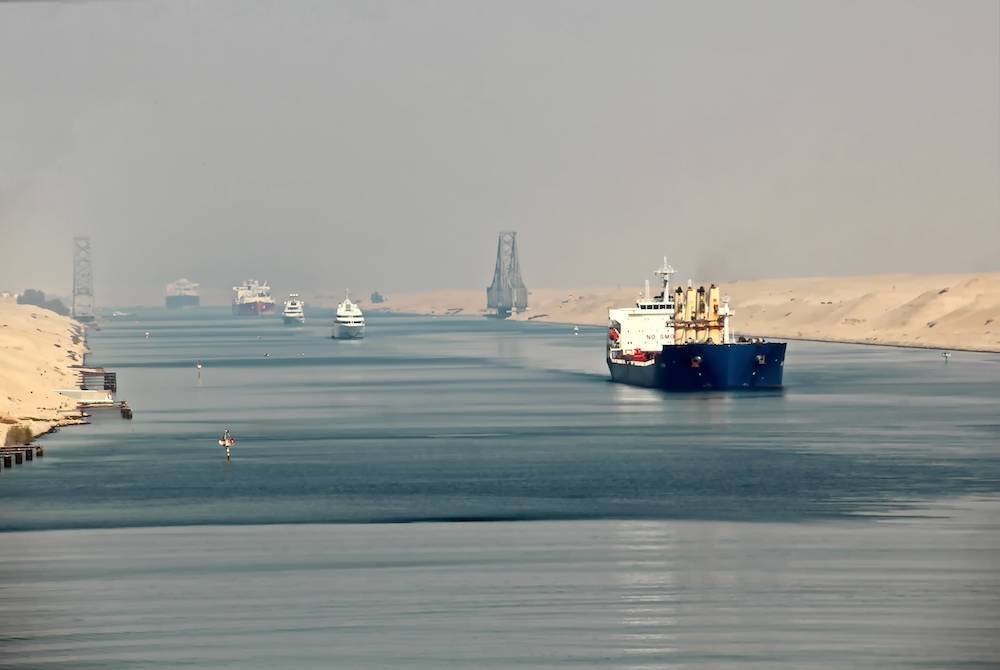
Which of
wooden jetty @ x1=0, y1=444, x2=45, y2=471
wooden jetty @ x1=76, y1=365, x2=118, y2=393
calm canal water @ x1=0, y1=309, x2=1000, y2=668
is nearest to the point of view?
calm canal water @ x1=0, y1=309, x2=1000, y2=668

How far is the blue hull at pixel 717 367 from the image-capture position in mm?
148125

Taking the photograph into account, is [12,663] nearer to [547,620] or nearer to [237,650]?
[237,650]

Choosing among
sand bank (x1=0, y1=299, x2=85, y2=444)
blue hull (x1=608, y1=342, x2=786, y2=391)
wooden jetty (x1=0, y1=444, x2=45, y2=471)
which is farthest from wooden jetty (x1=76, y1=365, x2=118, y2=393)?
wooden jetty (x1=0, y1=444, x2=45, y2=471)

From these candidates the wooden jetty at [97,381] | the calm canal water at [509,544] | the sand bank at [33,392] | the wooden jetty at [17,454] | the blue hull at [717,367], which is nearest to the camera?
the calm canal water at [509,544]

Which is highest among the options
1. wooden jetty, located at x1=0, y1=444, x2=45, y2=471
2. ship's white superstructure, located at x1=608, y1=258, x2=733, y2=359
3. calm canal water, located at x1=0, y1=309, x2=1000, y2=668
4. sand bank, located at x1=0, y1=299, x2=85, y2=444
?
ship's white superstructure, located at x1=608, y1=258, x2=733, y2=359

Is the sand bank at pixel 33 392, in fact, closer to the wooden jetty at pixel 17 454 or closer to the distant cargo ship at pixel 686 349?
the wooden jetty at pixel 17 454

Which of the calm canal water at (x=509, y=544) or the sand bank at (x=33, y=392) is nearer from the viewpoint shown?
the calm canal water at (x=509, y=544)

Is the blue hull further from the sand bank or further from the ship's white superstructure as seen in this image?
the sand bank

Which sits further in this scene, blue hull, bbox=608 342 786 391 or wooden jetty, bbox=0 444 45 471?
blue hull, bbox=608 342 786 391

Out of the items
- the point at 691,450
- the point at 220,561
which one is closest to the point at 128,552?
the point at 220,561

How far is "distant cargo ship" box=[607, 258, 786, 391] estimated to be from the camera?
148 m

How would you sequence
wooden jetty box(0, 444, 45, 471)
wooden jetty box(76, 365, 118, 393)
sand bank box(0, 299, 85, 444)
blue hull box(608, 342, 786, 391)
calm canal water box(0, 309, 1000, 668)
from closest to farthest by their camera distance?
1. calm canal water box(0, 309, 1000, 668)
2. wooden jetty box(0, 444, 45, 471)
3. sand bank box(0, 299, 85, 444)
4. blue hull box(608, 342, 786, 391)
5. wooden jetty box(76, 365, 118, 393)

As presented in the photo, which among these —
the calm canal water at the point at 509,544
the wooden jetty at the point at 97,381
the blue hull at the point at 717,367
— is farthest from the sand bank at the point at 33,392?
the blue hull at the point at 717,367

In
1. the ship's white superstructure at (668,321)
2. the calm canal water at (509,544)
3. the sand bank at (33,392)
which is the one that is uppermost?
the ship's white superstructure at (668,321)
